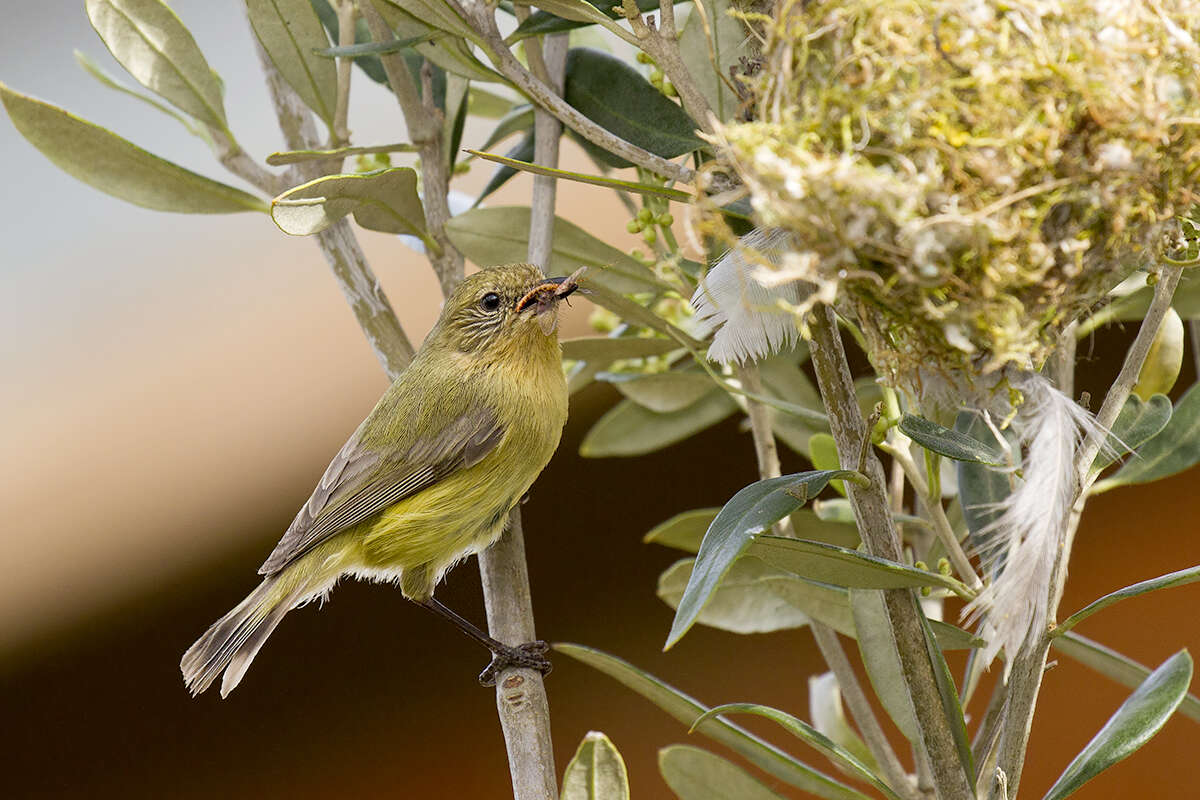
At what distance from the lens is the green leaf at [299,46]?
3.14 feet

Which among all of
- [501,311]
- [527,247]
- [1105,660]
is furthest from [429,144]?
[1105,660]

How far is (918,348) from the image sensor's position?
59cm

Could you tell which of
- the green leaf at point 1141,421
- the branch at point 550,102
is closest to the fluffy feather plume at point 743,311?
the branch at point 550,102

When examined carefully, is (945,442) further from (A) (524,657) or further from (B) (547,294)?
(B) (547,294)

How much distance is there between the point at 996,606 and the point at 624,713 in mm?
1737

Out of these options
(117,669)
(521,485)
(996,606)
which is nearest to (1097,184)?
(996,606)

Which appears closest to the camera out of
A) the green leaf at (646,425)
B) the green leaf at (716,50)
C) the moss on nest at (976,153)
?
the moss on nest at (976,153)

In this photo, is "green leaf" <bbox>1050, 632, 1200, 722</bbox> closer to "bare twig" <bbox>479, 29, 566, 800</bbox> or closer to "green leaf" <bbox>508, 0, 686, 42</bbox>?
"bare twig" <bbox>479, 29, 566, 800</bbox>

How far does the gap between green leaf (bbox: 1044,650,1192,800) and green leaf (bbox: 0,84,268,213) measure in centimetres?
84

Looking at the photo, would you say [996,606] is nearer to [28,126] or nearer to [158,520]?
[28,126]

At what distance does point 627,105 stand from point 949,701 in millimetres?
532

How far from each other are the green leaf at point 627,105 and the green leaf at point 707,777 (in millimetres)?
506

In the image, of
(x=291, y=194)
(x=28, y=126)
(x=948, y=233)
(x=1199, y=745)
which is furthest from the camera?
(x=1199, y=745)

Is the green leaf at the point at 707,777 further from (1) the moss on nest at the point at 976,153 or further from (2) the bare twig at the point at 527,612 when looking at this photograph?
(1) the moss on nest at the point at 976,153
